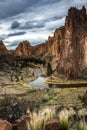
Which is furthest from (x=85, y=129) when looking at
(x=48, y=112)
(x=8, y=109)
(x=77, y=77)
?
(x=77, y=77)

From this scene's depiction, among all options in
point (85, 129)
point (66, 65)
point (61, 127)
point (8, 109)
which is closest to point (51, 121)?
point (61, 127)

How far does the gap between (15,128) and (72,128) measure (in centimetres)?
Answer: 347

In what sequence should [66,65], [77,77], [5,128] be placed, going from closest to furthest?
[5,128] < [77,77] < [66,65]

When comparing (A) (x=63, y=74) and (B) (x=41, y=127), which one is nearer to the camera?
(B) (x=41, y=127)

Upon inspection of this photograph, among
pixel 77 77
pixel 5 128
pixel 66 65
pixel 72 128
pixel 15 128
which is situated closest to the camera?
pixel 5 128

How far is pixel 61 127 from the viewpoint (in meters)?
18.4

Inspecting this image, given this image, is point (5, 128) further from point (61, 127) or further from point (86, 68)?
point (86, 68)

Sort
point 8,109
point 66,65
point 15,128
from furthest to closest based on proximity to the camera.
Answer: point 66,65
point 8,109
point 15,128

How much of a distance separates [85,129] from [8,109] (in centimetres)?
1271

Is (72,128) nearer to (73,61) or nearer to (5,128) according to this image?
(5,128)

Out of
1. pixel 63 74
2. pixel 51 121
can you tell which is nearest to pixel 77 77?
pixel 63 74

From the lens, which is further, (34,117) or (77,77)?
(77,77)

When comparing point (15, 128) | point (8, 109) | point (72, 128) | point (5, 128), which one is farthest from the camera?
point (8, 109)

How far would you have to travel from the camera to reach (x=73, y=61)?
640 ft
